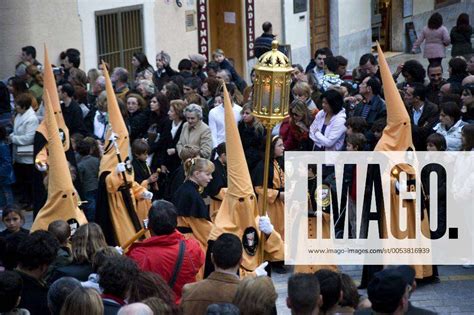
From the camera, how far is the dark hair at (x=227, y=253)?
8164 millimetres

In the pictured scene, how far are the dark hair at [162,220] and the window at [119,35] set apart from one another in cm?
1138

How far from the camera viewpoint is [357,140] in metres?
11.9

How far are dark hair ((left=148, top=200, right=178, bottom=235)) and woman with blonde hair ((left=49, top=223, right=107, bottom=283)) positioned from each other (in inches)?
18.0

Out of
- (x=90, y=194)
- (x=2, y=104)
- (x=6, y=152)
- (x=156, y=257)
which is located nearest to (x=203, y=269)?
(x=156, y=257)

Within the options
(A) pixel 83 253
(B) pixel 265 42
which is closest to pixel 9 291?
(A) pixel 83 253

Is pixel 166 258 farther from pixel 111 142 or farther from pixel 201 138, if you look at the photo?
pixel 201 138

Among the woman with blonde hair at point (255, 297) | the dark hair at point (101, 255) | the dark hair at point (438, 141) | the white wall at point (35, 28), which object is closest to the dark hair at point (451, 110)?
the dark hair at point (438, 141)

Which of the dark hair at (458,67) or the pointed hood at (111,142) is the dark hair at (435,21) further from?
the pointed hood at (111,142)

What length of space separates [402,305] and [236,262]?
1510mm

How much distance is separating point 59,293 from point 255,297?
1.35 meters

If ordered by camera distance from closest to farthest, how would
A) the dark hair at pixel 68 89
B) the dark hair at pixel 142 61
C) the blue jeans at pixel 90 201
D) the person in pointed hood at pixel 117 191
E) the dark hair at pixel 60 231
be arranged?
1. the dark hair at pixel 60 231
2. the person in pointed hood at pixel 117 191
3. the blue jeans at pixel 90 201
4. the dark hair at pixel 68 89
5. the dark hair at pixel 142 61

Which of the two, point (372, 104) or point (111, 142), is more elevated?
point (372, 104)

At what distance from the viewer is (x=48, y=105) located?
1197 cm

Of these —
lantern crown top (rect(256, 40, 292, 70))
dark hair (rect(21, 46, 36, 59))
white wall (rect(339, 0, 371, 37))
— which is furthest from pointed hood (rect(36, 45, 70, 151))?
white wall (rect(339, 0, 371, 37))
